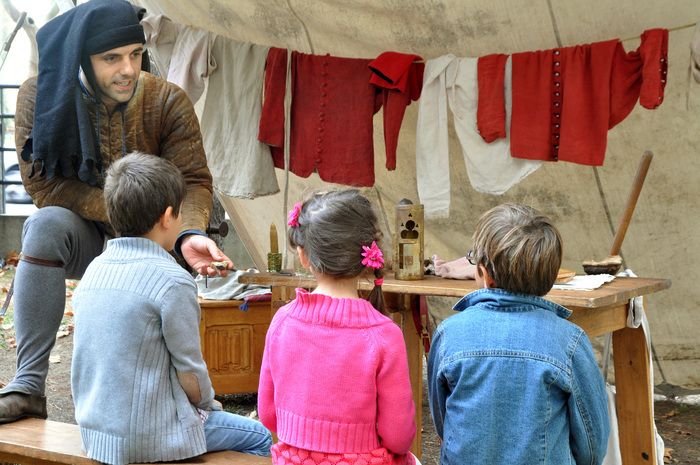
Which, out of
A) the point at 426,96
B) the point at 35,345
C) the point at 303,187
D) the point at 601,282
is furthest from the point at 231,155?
the point at 601,282

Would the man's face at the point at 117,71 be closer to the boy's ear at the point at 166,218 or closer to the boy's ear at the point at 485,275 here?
the boy's ear at the point at 166,218

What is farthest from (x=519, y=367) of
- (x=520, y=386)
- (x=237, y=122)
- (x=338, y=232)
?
(x=237, y=122)

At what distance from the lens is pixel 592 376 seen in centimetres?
201

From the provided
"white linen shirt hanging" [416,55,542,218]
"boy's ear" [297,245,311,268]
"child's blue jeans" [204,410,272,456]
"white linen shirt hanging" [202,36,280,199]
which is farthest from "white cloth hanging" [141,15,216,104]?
"boy's ear" [297,245,311,268]

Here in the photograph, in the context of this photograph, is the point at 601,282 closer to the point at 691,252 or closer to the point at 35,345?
the point at 691,252

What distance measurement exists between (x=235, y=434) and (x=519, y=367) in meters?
0.84

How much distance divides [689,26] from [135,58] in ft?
6.68

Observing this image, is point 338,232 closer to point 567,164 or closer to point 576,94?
point 576,94

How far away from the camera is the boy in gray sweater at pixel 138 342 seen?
2160 millimetres

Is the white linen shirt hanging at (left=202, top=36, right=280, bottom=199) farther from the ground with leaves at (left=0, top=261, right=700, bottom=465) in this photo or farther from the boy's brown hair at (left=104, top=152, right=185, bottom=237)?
the boy's brown hair at (left=104, top=152, right=185, bottom=237)

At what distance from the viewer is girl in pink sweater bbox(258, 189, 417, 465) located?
6.35ft

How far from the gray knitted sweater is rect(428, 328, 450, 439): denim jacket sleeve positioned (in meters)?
0.59

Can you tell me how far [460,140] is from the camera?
3.71 meters

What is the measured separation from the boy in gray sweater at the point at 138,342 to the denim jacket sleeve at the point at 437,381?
592mm
